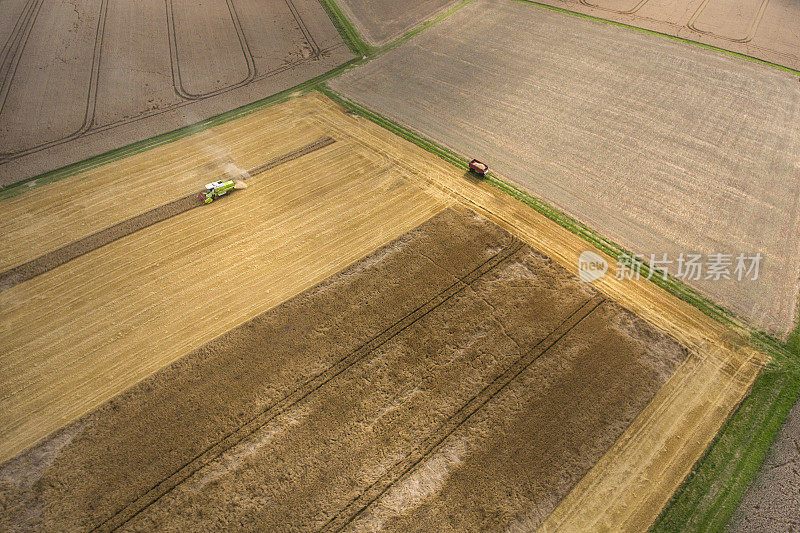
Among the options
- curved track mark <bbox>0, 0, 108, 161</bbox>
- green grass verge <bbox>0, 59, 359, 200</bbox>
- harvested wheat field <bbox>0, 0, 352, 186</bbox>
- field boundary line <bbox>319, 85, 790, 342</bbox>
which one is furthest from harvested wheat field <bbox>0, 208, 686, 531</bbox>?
curved track mark <bbox>0, 0, 108, 161</bbox>

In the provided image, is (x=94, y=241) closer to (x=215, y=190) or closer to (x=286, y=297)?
(x=215, y=190)

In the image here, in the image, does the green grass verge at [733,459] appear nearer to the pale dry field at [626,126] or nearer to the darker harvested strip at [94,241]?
the pale dry field at [626,126]

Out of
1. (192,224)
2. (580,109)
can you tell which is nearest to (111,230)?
(192,224)

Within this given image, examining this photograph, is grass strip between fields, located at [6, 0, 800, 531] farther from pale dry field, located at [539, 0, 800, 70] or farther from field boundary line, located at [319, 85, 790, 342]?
pale dry field, located at [539, 0, 800, 70]

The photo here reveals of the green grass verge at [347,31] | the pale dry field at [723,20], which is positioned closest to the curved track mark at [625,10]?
the pale dry field at [723,20]

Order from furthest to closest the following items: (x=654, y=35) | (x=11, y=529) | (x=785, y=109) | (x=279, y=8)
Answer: (x=279, y=8)
(x=654, y=35)
(x=785, y=109)
(x=11, y=529)

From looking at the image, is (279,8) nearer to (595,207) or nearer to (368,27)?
(368,27)
